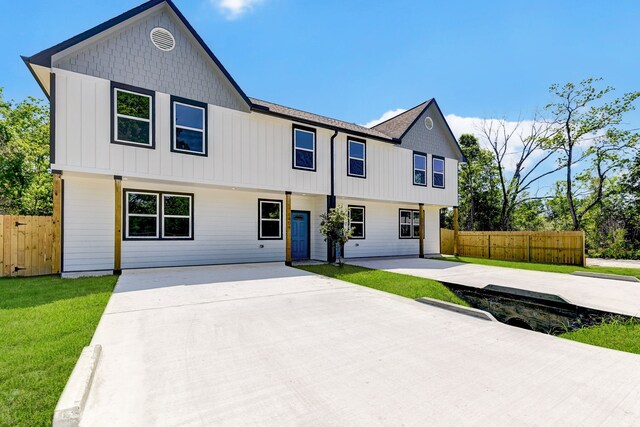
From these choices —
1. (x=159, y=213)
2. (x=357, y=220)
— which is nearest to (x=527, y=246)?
(x=357, y=220)

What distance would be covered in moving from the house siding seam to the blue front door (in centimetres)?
518

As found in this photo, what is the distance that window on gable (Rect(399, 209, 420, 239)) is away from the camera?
16.7 meters

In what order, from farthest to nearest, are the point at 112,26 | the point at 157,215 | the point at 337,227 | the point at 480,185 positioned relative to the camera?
1. the point at 480,185
2. the point at 337,227
3. the point at 157,215
4. the point at 112,26

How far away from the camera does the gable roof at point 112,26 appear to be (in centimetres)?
766

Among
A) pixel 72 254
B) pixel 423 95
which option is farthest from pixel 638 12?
pixel 72 254

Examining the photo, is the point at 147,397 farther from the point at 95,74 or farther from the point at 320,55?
the point at 320,55

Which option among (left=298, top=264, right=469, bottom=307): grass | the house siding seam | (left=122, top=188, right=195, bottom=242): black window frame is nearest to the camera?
(left=298, top=264, right=469, bottom=307): grass

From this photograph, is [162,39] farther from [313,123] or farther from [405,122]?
[405,122]

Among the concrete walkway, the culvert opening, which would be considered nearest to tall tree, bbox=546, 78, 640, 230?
the concrete walkway

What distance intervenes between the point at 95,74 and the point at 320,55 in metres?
8.77

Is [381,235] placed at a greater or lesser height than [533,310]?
greater

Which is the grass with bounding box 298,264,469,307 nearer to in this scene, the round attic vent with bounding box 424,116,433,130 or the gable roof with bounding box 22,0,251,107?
the gable roof with bounding box 22,0,251,107

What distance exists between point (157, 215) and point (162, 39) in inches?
223

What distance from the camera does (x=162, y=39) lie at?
950 cm
